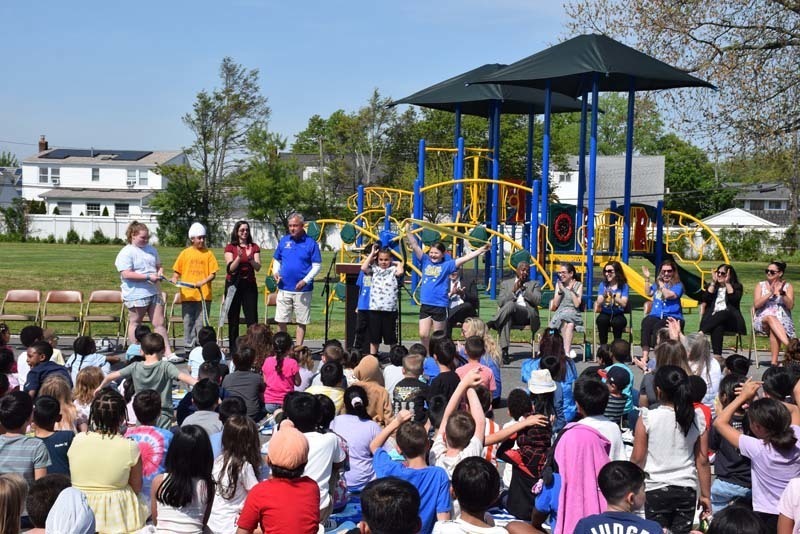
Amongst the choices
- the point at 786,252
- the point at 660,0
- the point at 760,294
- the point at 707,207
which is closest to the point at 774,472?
the point at 760,294

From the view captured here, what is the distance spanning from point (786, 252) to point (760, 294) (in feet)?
127

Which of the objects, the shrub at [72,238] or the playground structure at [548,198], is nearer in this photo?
the playground structure at [548,198]

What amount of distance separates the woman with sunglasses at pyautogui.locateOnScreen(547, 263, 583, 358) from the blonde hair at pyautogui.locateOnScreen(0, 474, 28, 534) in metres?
8.64

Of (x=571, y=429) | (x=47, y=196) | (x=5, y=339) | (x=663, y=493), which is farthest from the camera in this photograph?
(x=47, y=196)

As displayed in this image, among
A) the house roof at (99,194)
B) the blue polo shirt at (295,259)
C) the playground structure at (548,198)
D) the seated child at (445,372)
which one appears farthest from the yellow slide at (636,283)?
the house roof at (99,194)

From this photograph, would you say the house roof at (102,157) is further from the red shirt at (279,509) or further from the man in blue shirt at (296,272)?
the red shirt at (279,509)

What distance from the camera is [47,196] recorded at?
73.4 m

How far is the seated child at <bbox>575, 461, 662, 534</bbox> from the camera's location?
4.20 m

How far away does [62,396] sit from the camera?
22.0 feet

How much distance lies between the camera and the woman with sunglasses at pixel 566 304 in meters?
12.2

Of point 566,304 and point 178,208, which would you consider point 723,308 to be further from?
point 178,208

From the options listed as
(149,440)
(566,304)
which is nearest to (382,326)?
(566,304)

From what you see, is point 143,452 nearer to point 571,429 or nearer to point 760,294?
point 571,429

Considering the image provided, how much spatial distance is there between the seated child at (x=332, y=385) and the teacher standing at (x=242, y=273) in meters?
4.73
